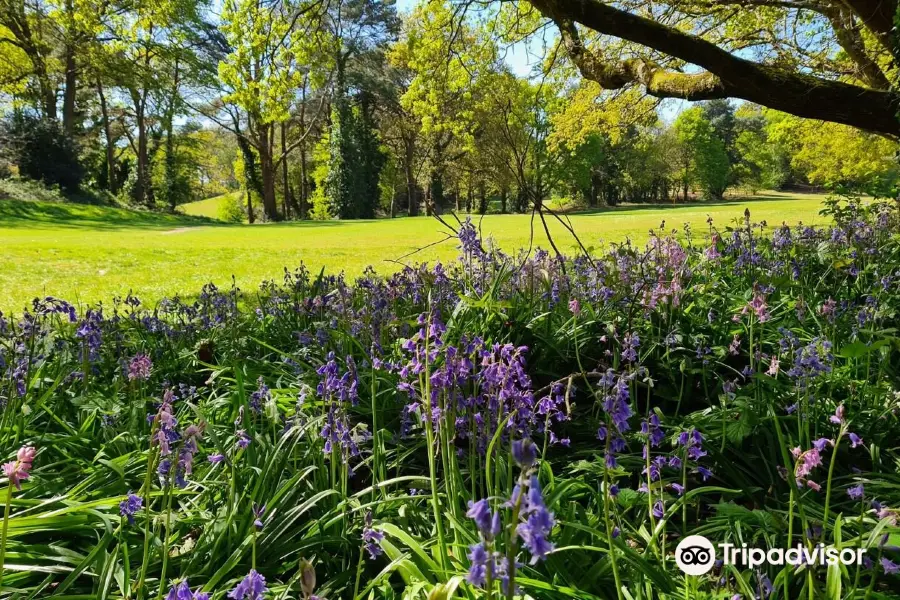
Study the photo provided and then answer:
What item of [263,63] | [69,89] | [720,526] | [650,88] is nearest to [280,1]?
[263,63]

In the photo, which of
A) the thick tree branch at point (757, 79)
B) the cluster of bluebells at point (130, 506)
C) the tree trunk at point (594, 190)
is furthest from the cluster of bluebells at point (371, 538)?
the tree trunk at point (594, 190)

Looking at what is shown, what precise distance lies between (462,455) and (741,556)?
103 centimetres

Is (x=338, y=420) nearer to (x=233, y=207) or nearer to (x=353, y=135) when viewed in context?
(x=353, y=135)

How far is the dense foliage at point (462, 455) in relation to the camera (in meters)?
1.48

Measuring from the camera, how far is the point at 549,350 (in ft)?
9.91

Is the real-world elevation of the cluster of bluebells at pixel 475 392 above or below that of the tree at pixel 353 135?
below

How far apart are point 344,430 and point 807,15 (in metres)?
13.2

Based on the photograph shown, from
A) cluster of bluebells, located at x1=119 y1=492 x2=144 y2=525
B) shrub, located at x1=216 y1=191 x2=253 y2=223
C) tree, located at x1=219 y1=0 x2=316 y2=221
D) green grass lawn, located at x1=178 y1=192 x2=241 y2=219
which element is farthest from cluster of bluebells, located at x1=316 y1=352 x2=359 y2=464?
green grass lawn, located at x1=178 y1=192 x2=241 y2=219

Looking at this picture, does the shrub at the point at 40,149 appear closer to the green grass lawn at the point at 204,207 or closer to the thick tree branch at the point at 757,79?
the thick tree branch at the point at 757,79

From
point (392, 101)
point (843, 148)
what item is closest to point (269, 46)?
point (843, 148)

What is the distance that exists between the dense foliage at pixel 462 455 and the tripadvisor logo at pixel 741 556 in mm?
43

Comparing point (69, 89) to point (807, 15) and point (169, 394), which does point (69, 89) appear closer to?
point (807, 15)

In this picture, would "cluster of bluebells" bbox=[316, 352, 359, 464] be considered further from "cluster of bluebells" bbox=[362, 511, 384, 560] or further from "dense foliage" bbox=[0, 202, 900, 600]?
"cluster of bluebells" bbox=[362, 511, 384, 560]

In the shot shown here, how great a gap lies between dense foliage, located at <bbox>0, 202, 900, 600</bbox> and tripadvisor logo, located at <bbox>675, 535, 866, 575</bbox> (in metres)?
0.04
